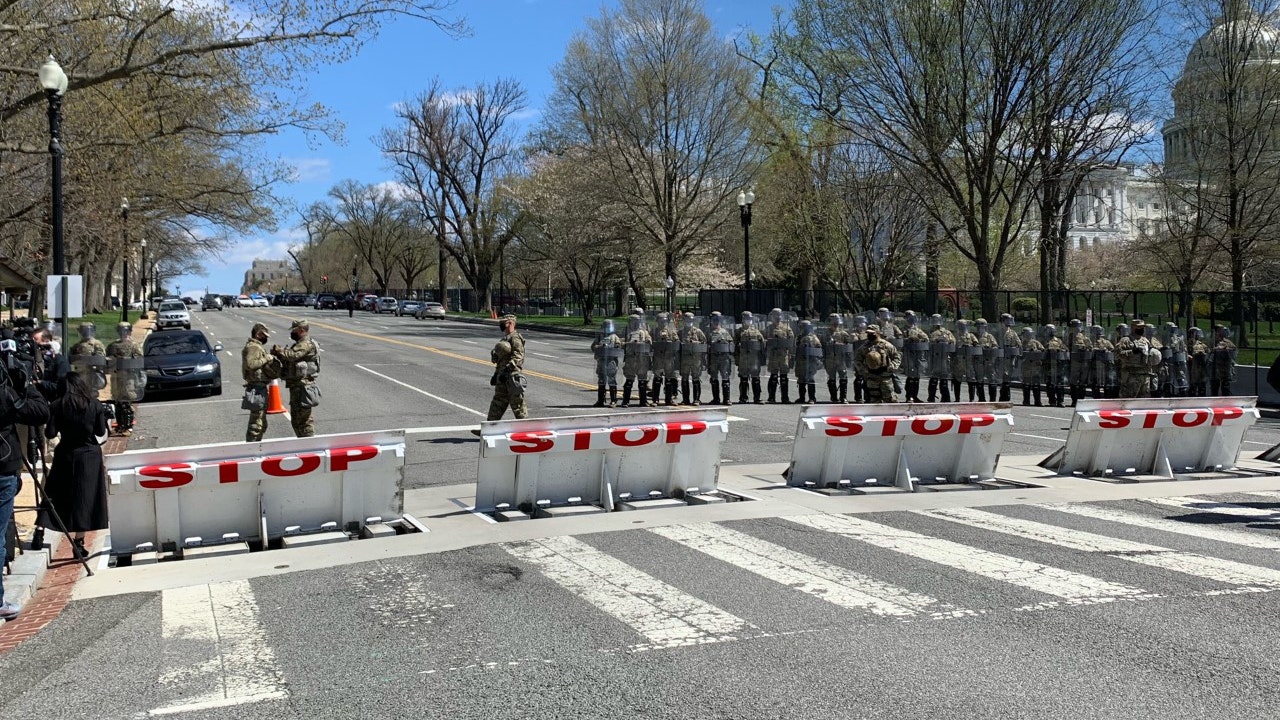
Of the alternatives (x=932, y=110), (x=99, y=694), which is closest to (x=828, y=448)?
(x=99, y=694)

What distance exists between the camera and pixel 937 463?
12477 millimetres

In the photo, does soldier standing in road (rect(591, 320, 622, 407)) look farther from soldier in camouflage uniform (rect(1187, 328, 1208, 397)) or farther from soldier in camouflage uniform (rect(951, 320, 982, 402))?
soldier in camouflage uniform (rect(1187, 328, 1208, 397))

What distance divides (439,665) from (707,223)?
47.6 meters

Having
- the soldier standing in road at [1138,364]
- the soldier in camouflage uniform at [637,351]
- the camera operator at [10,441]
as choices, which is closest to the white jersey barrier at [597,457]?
the camera operator at [10,441]

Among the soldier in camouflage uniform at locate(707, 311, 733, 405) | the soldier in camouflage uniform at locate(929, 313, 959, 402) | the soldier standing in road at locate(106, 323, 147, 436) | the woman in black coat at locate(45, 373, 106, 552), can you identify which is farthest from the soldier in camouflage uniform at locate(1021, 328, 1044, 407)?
the woman in black coat at locate(45, 373, 106, 552)

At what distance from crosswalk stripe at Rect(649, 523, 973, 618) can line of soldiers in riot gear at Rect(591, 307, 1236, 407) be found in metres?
→ 11.2

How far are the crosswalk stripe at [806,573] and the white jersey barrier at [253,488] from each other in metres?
2.60

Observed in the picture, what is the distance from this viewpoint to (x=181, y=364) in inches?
939

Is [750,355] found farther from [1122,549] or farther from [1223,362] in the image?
[1122,549]

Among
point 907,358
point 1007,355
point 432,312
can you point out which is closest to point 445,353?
point 907,358

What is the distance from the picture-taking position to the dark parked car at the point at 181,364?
77.3ft

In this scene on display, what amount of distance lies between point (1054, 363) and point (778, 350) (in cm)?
602

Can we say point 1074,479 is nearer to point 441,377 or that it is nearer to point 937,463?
point 937,463

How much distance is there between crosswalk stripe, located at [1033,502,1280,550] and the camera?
9141 millimetres
